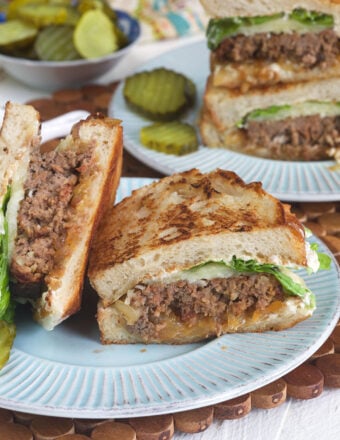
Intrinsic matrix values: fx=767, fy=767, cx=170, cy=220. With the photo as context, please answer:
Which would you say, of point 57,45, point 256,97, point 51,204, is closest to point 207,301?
point 51,204

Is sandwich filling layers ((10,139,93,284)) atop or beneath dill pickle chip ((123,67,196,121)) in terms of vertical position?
atop

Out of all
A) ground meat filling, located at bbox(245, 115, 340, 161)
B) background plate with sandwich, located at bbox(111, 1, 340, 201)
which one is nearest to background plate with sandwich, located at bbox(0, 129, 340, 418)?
background plate with sandwich, located at bbox(111, 1, 340, 201)

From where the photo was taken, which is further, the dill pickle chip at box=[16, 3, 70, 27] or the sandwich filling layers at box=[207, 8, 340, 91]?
the dill pickle chip at box=[16, 3, 70, 27]

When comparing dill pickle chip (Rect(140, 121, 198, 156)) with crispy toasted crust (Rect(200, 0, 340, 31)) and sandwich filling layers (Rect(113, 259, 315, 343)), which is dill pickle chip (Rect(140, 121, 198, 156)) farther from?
sandwich filling layers (Rect(113, 259, 315, 343))

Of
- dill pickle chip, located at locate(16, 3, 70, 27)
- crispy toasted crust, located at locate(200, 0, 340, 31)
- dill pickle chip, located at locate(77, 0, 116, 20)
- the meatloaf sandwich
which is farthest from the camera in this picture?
dill pickle chip, located at locate(77, 0, 116, 20)

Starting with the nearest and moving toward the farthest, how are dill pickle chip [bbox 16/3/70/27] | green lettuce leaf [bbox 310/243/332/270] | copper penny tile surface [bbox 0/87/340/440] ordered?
1. copper penny tile surface [bbox 0/87/340/440]
2. green lettuce leaf [bbox 310/243/332/270]
3. dill pickle chip [bbox 16/3/70/27]

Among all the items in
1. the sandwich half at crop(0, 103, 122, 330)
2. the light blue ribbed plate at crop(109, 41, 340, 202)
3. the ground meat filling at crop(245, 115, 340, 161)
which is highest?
the sandwich half at crop(0, 103, 122, 330)

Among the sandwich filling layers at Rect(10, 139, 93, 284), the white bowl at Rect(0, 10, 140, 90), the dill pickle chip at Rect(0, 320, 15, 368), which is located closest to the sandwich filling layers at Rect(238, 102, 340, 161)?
the white bowl at Rect(0, 10, 140, 90)
